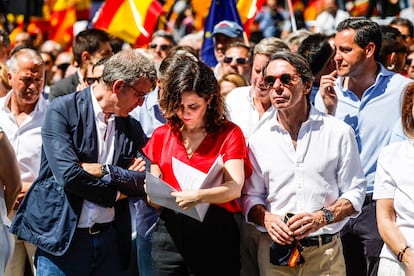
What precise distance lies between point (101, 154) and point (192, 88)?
0.83m

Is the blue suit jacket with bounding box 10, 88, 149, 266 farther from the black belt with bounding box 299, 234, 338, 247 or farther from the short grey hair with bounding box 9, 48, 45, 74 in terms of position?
the short grey hair with bounding box 9, 48, 45, 74

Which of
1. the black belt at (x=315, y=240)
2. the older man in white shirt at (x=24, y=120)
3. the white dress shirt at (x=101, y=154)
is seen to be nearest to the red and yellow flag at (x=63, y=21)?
the older man in white shirt at (x=24, y=120)

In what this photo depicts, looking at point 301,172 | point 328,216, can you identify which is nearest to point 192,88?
point 301,172

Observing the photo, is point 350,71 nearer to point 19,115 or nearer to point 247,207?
point 247,207

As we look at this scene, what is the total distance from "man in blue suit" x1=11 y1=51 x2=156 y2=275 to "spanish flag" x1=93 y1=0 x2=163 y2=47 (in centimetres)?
549

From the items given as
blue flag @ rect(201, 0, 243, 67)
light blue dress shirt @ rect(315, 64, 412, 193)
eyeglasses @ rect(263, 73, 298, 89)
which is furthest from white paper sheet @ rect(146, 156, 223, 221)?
blue flag @ rect(201, 0, 243, 67)

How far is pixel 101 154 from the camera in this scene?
→ 590 centimetres

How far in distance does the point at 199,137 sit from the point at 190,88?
33cm

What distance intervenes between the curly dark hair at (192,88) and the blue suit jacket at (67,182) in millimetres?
531

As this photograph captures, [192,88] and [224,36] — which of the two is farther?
[224,36]

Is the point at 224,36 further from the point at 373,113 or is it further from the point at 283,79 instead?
the point at 283,79

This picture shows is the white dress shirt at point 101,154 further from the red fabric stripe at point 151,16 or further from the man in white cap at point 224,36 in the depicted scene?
the red fabric stripe at point 151,16

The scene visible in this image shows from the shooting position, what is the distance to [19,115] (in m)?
7.11

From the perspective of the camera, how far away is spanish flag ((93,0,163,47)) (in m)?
11.3
